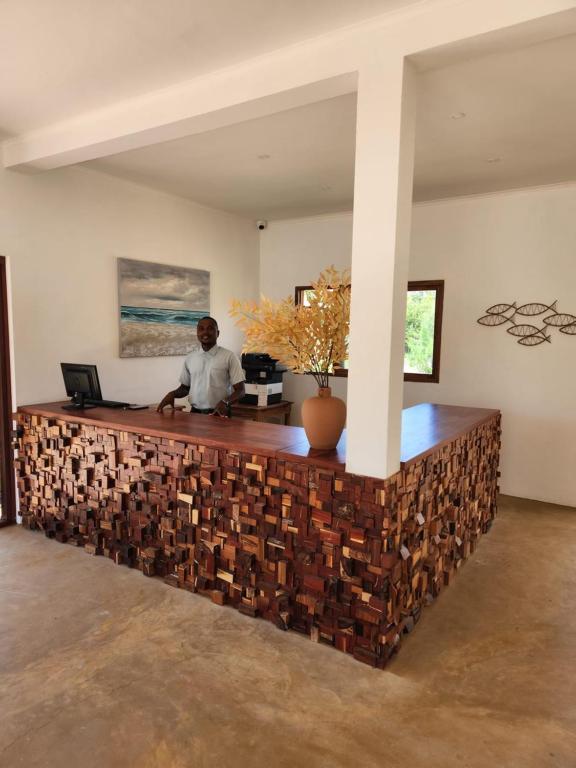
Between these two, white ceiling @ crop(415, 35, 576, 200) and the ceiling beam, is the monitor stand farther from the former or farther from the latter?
white ceiling @ crop(415, 35, 576, 200)

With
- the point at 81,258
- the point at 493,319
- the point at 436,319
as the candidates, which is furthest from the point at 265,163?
the point at 493,319

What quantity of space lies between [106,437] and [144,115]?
6.31ft

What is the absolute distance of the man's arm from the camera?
3652 mm

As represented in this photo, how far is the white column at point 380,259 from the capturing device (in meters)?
2.10

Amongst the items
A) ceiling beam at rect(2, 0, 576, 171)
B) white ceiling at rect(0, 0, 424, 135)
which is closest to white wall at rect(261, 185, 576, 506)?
ceiling beam at rect(2, 0, 576, 171)

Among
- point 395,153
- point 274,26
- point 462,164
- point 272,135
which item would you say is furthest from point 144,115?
point 462,164

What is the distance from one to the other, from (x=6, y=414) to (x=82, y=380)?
75 centimetres

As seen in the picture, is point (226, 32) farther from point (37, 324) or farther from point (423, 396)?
point (423, 396)

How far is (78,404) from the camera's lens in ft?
12.1

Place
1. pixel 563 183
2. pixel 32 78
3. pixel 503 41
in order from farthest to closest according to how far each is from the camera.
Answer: pixel 563 183 → pixel 32 78 → pixel 503 41

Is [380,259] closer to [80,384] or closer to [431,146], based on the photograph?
[431,146]

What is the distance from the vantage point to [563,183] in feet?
13.8

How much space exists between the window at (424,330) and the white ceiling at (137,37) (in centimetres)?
259

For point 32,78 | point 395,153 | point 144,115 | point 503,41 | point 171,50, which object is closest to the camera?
point 503,41
